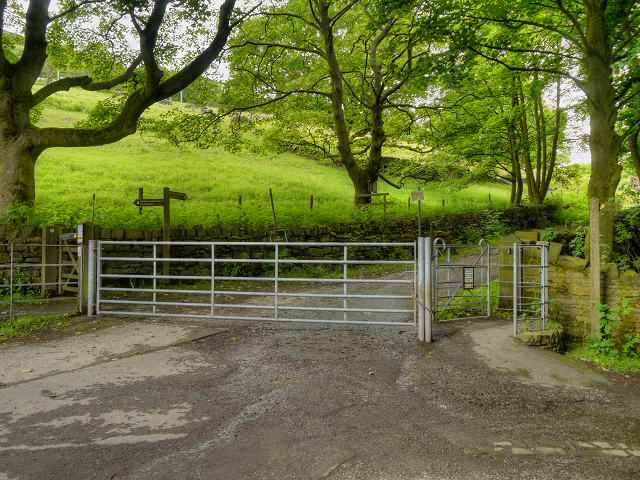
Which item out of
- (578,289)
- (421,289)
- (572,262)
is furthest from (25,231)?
(578,289)

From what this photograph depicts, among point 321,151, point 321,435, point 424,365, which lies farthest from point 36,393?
point 321,151

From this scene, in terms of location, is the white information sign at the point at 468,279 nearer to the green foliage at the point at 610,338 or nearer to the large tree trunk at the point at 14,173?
the green foliage at the point at 610,338

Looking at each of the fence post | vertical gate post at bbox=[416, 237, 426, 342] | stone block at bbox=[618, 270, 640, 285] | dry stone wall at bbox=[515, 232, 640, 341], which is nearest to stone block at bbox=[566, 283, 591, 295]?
dry stone wall at bbox=[515, 232, 640, 341]

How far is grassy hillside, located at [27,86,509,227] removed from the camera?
1348cm

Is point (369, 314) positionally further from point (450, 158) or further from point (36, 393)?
point (450, 158)

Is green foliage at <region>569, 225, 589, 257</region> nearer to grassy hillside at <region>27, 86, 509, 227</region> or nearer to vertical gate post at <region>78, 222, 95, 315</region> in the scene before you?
grassy hillside at <region>27, 86, 509, 227</region>

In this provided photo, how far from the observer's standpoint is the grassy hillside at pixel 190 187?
13477 mm

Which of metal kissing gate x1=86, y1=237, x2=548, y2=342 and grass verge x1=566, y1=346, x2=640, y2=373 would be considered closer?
grass verge x1=566, y1=346, x2=640, y2=373

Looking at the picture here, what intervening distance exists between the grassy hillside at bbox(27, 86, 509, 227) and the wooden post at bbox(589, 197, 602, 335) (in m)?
9.40

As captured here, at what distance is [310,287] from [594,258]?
6.84 metres

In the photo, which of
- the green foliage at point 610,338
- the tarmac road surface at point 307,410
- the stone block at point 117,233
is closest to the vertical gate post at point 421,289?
the tarmac road surface at point 307,410

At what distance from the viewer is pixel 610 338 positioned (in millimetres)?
6648

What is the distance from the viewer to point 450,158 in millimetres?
22578

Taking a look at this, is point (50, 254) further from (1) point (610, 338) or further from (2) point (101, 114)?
(1) point (610, 338)
